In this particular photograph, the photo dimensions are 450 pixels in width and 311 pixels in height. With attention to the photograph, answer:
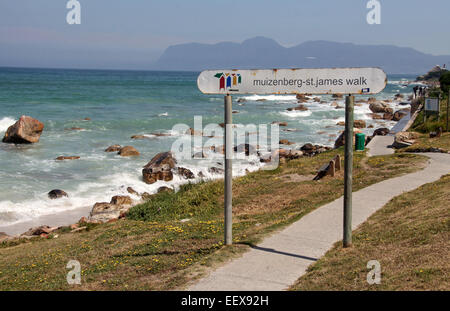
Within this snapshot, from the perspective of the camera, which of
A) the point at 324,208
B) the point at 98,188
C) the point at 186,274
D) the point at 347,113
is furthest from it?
the point at 98,188

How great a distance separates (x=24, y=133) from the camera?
108 ft

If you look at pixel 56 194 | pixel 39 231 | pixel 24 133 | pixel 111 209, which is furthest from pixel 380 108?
pixel 39 231

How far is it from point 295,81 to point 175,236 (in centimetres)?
432

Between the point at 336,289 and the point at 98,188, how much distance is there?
1783cm

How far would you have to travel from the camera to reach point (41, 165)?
27.1 metres

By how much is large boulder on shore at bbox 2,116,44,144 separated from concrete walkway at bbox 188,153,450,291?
26.7 m

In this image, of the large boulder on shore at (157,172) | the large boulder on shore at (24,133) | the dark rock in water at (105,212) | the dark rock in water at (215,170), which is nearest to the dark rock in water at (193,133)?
the large boulder on shore at (24,133)

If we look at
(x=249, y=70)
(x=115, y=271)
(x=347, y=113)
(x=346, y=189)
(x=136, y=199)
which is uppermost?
(x=249, y=70)

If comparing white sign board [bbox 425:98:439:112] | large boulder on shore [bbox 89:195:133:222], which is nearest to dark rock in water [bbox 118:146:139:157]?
large boulder on shore [bbox 89:195:133:222]

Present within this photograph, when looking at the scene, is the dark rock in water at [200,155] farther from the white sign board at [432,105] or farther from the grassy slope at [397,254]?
the grassy slope at [397,254]

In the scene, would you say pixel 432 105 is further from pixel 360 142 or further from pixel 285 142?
pixel 285 142

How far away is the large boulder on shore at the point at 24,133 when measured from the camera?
107 feet

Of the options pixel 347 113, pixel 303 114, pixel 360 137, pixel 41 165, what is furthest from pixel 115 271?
→ pixel 303 114

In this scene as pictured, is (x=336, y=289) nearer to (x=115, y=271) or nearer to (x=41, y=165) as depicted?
(x=115, y=271)
